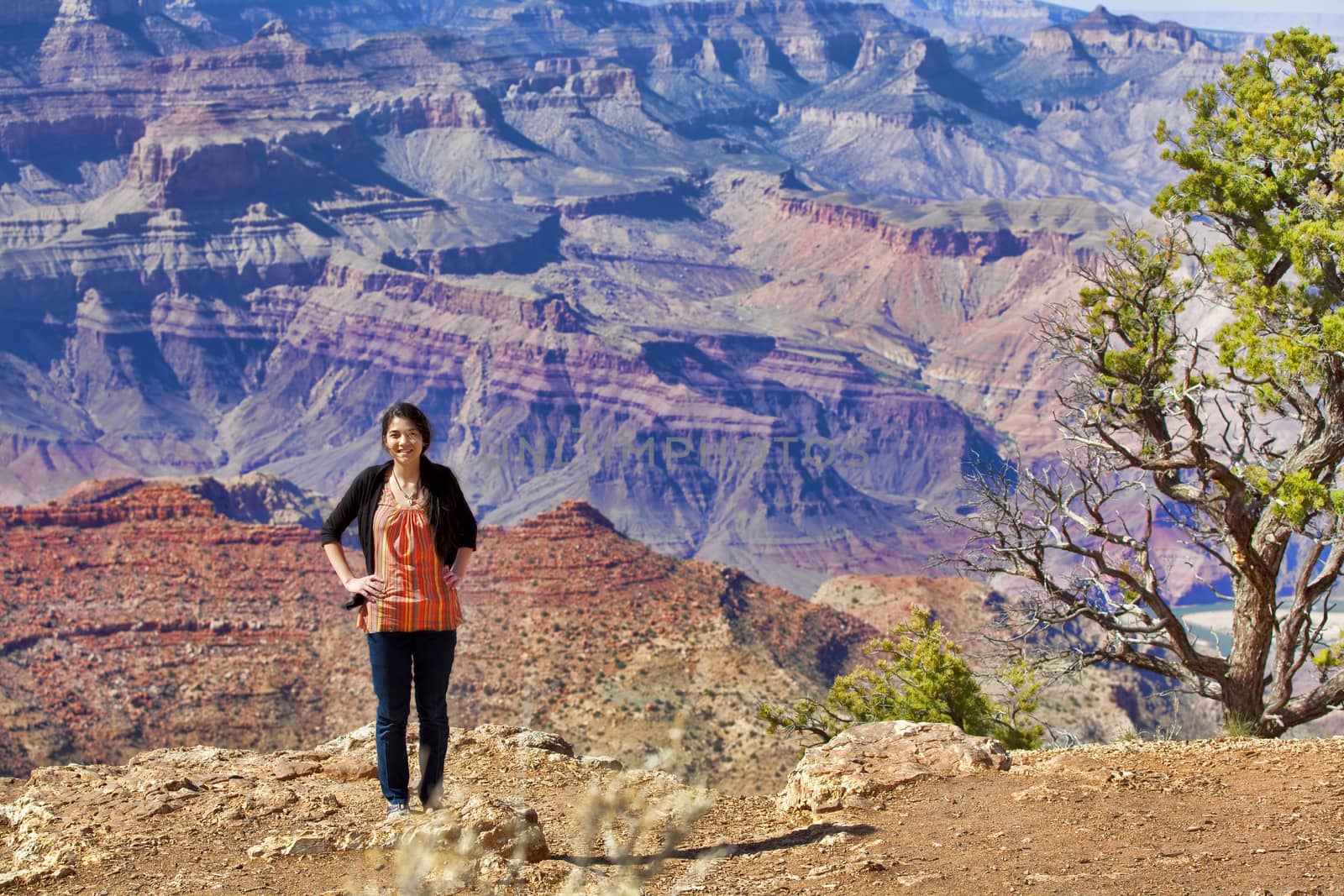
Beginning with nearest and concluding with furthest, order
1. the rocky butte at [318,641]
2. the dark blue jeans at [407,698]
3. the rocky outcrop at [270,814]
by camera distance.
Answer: the rocky outcrop at [270,814]
the dark blue jeans at [407,698]
the rocky butte at [318,641]

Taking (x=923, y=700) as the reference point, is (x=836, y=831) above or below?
above

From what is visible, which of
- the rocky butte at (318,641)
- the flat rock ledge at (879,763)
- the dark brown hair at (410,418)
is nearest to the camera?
the dark brown hair at (410,418)

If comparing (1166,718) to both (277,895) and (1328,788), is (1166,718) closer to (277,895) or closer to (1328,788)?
(1328,788)

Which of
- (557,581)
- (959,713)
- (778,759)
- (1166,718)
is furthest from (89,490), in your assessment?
(959,713)

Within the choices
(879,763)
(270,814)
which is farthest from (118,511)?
(879,763)

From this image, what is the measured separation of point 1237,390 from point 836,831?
9.32 m

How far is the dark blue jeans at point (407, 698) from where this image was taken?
13039 mm

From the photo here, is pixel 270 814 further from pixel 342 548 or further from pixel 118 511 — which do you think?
pixel 118 511

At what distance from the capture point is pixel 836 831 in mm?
13500

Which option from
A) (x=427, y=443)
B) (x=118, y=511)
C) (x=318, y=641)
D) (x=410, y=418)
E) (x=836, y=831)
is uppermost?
(x=410, y=418)

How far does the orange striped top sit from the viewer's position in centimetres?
1285

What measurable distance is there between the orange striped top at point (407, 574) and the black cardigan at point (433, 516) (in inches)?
3.5

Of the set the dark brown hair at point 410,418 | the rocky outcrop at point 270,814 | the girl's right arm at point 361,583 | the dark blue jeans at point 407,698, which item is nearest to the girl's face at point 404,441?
the dark brown hair at point 410,418

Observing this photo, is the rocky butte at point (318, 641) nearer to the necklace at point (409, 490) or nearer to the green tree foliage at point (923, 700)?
the green tree foliage at point (923, 700)
